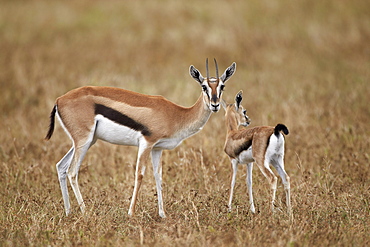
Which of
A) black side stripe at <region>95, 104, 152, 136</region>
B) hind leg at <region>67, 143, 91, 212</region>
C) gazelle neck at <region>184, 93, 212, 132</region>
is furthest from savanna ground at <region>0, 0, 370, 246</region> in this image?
black side stripe at <region>95, 104, 152, 136</region>

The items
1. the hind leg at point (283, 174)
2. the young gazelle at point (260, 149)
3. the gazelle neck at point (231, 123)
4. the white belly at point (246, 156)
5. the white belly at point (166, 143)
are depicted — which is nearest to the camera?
the young gazelle at point (260, 149)

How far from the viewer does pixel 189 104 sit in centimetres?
1088

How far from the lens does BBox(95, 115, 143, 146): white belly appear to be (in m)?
5.92

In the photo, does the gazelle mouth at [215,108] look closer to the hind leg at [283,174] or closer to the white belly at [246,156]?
the white belly at [246,156]

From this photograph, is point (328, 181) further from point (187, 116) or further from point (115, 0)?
point (115, 0)

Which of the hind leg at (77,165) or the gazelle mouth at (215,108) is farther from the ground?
the gazelle mouth at (215,108)

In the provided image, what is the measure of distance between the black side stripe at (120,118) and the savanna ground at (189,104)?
96 centimetres

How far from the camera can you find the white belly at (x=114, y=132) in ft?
19.4

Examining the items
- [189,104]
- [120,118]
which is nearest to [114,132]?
[120,118]

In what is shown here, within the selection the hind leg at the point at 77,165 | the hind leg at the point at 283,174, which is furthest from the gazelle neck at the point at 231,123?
the hind leg at the point at 77,165

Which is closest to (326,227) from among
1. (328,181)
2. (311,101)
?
(328,181)

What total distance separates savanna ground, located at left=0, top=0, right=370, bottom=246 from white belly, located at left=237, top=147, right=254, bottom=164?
519mm

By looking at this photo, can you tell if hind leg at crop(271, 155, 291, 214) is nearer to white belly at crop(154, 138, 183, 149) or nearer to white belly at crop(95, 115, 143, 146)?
white belly at crop(154, 138, 183, 149)

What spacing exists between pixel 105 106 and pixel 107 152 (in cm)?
261
